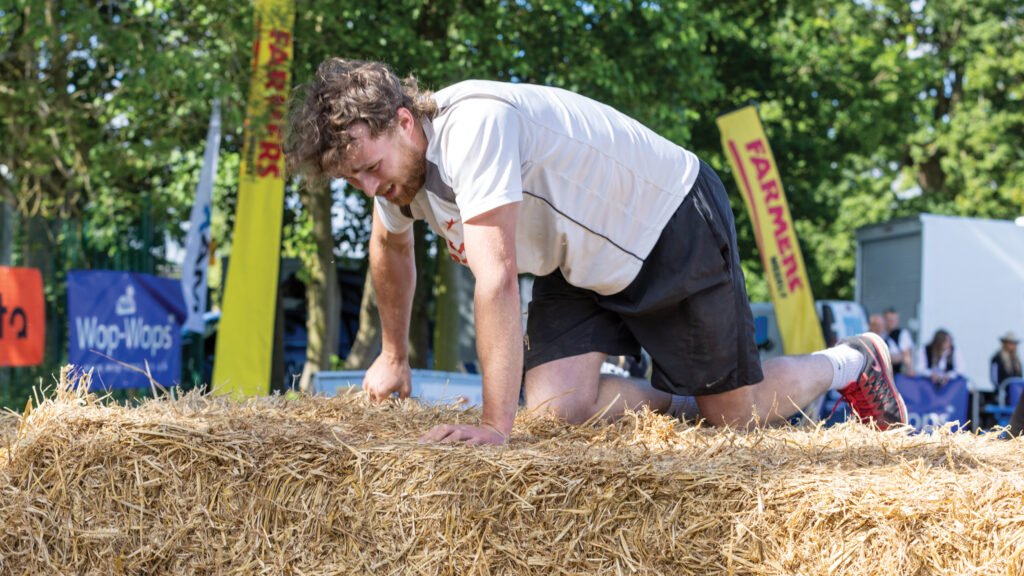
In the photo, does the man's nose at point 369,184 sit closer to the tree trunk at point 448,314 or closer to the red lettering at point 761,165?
the red lettering at point 761,165

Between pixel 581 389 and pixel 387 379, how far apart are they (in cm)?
67

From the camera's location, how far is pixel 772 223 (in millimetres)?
10180

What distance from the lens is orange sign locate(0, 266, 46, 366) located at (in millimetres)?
7195

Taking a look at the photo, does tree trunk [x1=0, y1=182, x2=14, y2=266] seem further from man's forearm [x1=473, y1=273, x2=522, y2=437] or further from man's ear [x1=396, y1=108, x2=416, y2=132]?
man's forearm [x1=473, y1=273, x2=522, y2=437]

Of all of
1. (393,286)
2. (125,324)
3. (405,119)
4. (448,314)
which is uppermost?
(405,119)

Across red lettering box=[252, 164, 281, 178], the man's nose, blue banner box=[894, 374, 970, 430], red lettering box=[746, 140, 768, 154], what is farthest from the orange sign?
blue banner box=[894, 374, 970, 430]

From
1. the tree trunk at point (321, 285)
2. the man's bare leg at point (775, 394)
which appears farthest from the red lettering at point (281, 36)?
the man's bare leg at point (775, 394)

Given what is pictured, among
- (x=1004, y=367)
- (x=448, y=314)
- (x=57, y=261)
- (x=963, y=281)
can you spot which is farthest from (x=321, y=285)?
(x=963, y=281)

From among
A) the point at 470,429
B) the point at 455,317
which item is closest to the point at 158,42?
the point at 455,317

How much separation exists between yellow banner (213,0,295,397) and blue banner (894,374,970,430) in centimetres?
659

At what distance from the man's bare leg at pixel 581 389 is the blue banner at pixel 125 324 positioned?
4.94 meters

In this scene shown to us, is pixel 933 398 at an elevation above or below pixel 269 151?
below

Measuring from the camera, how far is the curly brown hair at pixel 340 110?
2.40m

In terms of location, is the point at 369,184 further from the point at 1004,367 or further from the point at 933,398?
the point at 1004,367
